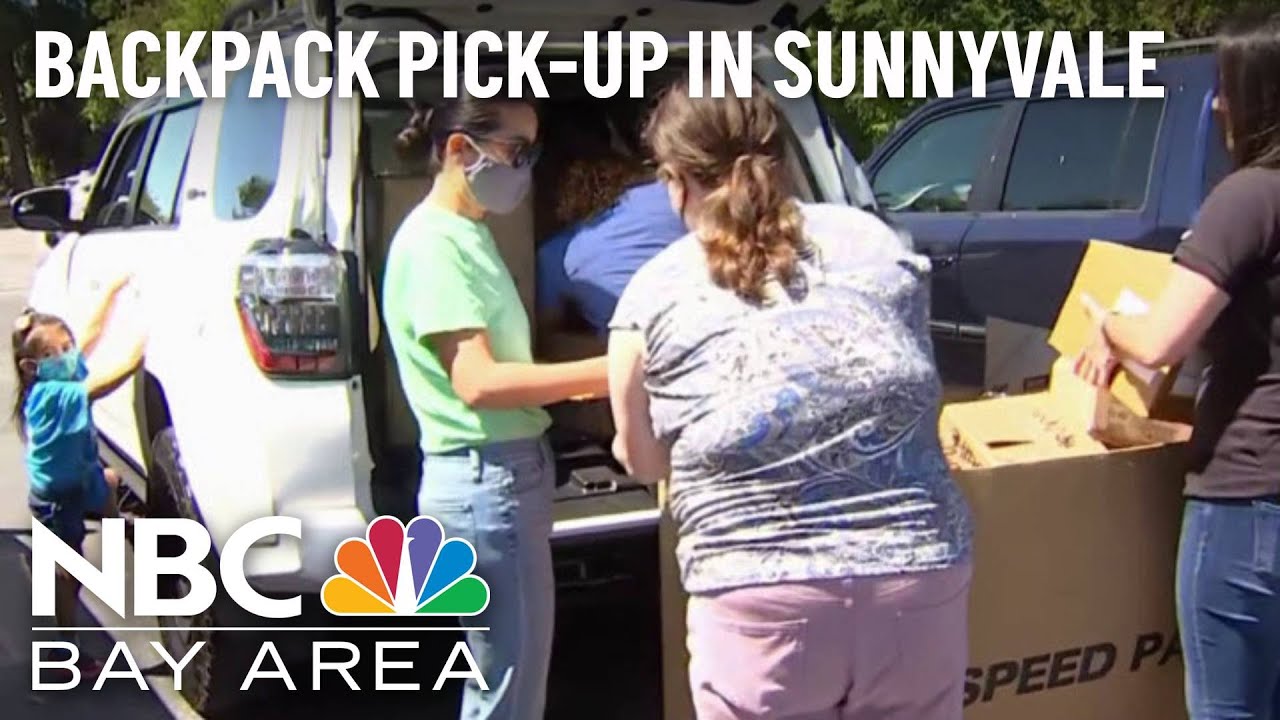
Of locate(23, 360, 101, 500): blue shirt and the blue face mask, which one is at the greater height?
the blue face mask

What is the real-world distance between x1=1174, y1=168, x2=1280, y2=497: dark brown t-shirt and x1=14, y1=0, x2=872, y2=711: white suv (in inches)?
52.8

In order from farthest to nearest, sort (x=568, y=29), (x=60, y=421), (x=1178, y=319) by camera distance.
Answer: (x=60, y=421), (x=568, y=29), (x=1178, y=319)

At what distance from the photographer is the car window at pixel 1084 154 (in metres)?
5.36

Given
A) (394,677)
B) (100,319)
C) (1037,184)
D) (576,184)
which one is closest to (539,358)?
(576,184)

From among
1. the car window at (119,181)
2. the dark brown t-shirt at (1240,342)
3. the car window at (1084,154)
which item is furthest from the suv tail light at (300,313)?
Answer: the car window at (1084,154)

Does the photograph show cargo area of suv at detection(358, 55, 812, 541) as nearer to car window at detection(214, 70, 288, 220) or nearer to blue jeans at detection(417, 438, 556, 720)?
car window at detection(214, 70, 288, 220)

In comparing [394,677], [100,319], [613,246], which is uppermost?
[613,246]

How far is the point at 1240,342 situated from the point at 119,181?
406cm

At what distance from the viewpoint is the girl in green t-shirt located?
2.56m

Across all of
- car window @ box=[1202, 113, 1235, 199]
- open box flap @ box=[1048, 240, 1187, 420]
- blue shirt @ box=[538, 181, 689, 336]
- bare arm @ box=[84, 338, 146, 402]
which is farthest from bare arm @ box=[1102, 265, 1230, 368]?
car window @ box=[1202, 113, 1235, 199]

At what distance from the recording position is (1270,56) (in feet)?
7.83

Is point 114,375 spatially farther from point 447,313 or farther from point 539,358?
point 447,313

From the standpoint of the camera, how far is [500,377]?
255 centimetres

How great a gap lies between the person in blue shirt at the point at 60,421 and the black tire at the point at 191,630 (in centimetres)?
28
